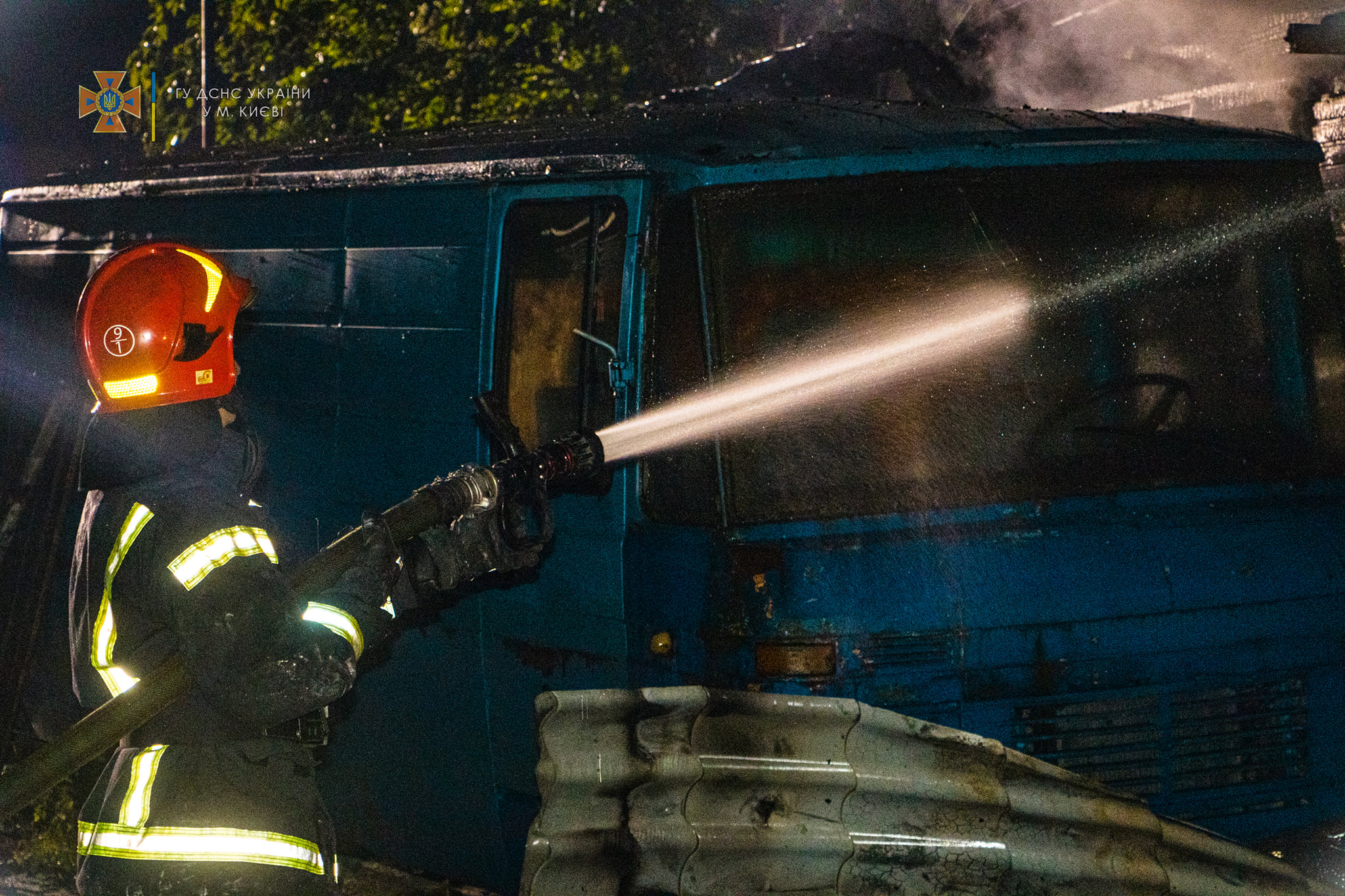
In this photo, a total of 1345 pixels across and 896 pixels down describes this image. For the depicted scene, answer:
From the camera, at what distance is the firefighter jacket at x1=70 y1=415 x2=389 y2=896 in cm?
270

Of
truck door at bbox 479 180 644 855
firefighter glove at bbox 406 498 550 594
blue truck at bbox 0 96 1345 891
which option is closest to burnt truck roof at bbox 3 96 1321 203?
blue truck at bbox 0 96 1345 891

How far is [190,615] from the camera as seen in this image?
2.70 m

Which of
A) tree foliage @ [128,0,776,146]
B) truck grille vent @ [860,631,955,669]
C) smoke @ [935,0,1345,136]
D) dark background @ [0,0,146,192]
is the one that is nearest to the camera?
truck grille vent @ [860,631,955,669]

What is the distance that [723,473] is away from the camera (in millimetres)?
3865

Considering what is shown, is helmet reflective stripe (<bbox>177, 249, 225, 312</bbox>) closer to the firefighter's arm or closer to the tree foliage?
the firefighter's arm

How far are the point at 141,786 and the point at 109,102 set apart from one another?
15.4 metres

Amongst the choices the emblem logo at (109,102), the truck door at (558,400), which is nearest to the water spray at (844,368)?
the truck door at (558,400)

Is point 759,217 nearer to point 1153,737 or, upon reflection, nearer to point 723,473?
point 723,473

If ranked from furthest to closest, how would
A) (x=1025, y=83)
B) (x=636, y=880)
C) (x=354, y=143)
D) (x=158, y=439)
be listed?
(x=1025, y=83)
(x=354, y=143)
(x=636, y=880)
(x=158, y=439)

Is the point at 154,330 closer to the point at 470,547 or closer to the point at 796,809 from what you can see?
the point at 470,547

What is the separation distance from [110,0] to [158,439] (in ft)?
55.2

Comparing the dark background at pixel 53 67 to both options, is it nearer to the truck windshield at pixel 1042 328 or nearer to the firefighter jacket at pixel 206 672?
the truck windshield at pixel 1042 328

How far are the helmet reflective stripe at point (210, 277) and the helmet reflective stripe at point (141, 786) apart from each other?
3.26 ft

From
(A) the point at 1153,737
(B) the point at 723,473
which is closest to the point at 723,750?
(B) the point at 723,473
